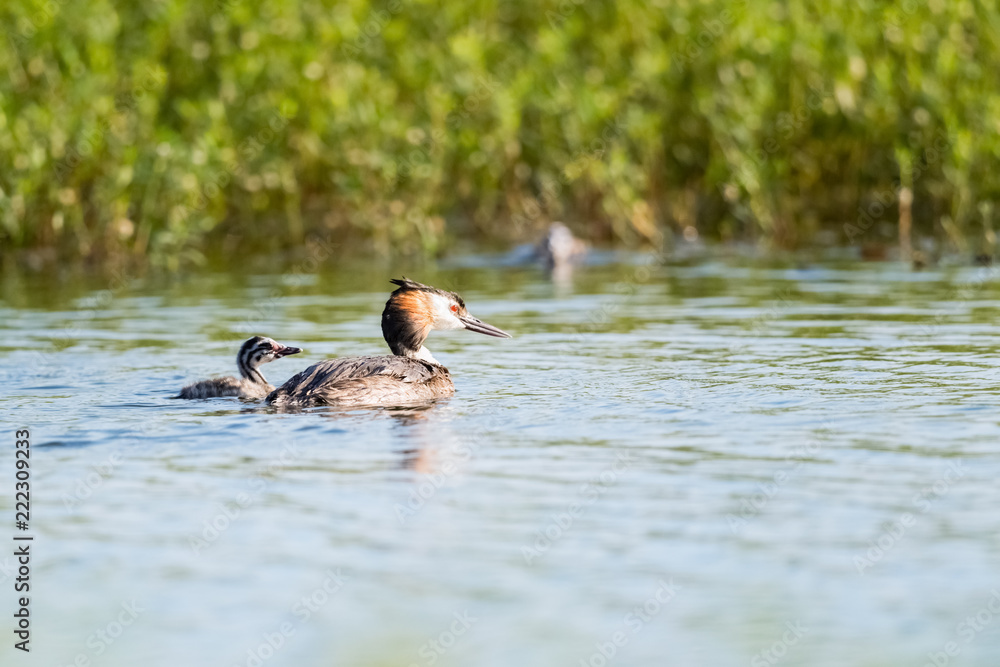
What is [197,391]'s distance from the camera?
10.3 meters

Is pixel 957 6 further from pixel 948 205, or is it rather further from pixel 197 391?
pixel 197 391

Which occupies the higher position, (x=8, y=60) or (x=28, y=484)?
(x=8, y=60)

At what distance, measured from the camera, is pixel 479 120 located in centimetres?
2114

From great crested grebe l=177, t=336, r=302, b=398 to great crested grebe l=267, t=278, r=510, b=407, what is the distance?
1.22ft

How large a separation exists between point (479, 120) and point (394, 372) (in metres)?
11.2

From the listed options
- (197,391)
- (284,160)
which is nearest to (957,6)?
(284,160)

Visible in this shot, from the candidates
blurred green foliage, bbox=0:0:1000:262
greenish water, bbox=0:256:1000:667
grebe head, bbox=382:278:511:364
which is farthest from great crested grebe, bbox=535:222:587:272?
grebe head, bbox=382:278:511:364

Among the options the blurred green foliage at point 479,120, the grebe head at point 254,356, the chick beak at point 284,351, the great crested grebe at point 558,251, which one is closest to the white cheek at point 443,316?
the chick beak at point 284,351

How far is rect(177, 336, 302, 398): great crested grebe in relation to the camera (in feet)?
33.9

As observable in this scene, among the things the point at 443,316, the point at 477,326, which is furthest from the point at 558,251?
the point at 443,316

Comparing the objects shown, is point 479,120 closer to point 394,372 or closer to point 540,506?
point 394,372

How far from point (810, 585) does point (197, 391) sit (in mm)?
5277

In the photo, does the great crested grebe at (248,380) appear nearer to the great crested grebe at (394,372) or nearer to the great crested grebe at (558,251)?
the great crested grebe at (394,372)

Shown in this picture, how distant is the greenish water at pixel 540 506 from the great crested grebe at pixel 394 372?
0.82 feet
